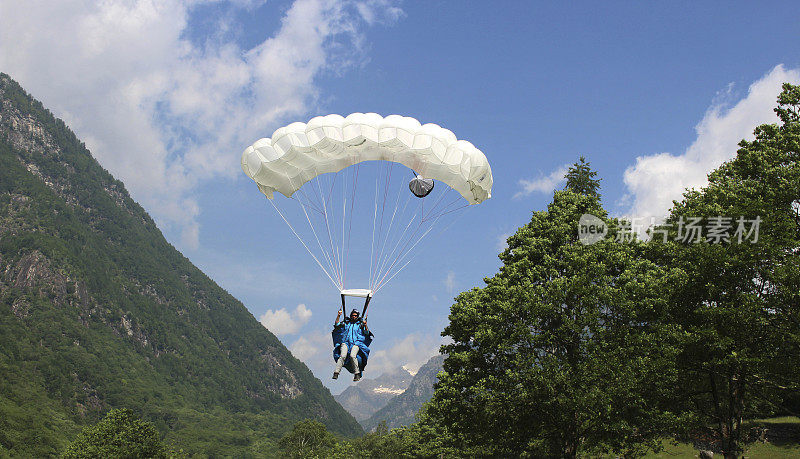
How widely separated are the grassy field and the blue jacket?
17895mm

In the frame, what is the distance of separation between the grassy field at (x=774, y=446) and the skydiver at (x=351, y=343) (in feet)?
59.0

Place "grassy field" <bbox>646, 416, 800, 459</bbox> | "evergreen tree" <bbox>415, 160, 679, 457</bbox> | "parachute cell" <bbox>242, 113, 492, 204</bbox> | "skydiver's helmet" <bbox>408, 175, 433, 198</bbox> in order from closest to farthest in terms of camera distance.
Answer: "parachute cell" <bbox>242, 113, 492, 204</bbox> → "evergreen tree" <bbox>415, 160, 679, 457</bbox> → "skydiver's helmet" <bbox>408, 175, 433, 198</bbox> → "grassy field" <bbox>646, 416, 800, 459</bbox>

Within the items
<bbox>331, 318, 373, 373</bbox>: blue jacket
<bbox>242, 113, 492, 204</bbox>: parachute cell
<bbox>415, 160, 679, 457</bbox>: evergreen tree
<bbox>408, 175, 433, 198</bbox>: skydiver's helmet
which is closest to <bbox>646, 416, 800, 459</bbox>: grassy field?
<bbox>415, 160, 679, 457</bbox>: evergreen tree

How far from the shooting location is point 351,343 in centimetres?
1720

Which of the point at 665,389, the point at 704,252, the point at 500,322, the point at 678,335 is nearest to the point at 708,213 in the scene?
the point at 704,252

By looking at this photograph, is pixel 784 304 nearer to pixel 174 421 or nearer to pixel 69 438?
pixel 69 438

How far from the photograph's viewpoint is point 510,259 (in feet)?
77.5

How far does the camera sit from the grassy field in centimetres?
2848

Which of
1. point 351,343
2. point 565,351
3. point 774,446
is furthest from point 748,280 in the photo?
point 774,446

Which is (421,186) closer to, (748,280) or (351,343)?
(351,343)

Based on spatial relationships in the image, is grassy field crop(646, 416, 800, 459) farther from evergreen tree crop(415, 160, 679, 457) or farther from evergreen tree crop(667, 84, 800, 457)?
evergreen tree crop(415, 160, 679, 457)

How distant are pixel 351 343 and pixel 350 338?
15 centimetres

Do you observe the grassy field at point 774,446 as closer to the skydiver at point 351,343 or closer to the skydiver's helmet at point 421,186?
the skydiver's helmet at point 421,186

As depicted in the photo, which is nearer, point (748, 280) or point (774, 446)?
point (748, 280)
